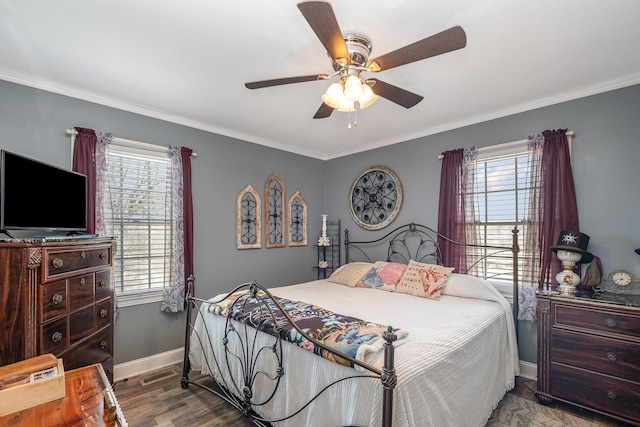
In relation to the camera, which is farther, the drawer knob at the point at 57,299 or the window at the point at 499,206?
the window at the point at 499,206

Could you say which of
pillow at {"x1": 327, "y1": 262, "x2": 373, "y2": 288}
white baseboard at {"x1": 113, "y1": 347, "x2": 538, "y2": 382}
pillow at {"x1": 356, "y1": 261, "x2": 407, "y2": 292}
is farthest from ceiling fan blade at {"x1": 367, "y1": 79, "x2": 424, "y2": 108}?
white baseboard at {"x1": 113, "y1": 347, "x2": 538, "y2": 382}

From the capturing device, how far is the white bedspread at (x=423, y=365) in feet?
4.63

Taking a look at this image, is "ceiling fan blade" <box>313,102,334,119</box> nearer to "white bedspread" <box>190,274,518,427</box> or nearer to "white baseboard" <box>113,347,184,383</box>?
"white bedspread" <box>190,274,518,427</box>

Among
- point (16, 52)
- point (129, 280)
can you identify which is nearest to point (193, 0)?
point (16, 52)

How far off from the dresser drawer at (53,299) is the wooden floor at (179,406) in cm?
109

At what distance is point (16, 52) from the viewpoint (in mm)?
2045

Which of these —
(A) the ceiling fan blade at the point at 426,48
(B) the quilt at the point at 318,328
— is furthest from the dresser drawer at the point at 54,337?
(A) the ceiling fan blade at the point at 426,48

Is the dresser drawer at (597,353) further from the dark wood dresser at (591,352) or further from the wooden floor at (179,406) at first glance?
the wooden floor at (179,406)

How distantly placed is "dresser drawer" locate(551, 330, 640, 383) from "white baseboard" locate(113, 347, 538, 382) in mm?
525

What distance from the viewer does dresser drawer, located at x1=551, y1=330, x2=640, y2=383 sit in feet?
6.75

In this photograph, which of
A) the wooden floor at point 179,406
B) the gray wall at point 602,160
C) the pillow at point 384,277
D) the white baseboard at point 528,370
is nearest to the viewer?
the wooden floor at point 179,406

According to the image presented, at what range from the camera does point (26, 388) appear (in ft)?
3.39

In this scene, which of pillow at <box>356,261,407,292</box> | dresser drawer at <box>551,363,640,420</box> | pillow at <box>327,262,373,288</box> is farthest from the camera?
pillow at <box>327,262,373,288</box>

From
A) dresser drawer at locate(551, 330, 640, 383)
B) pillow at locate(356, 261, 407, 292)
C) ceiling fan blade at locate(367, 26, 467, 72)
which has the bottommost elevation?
dresser drawer at locate(551, 330, 640, 383)
